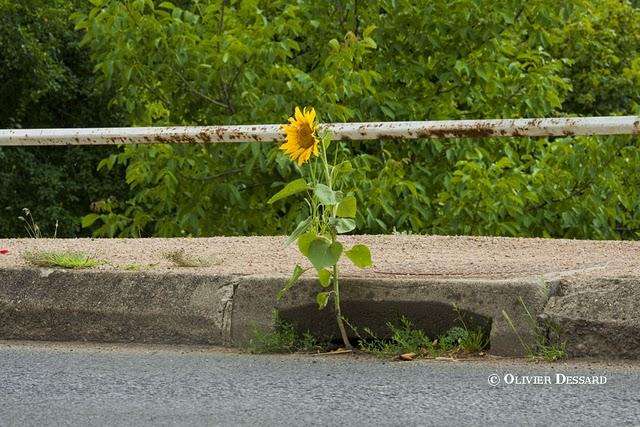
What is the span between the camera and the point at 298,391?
160 inches

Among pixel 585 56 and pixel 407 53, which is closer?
pixel 407 53

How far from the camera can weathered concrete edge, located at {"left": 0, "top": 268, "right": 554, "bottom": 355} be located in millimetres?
4535

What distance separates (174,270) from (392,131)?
1.21 metres

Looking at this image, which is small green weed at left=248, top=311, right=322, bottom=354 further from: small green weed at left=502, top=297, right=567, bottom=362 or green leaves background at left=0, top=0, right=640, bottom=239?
green leaves background at left=0, top=0, right=640, bottom=239

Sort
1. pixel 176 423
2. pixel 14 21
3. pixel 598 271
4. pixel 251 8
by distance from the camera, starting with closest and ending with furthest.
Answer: pixel 176 423, pixel 598 271, pixel 251 8, pixel 14 21

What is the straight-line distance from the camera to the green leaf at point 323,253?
4617 millimetres

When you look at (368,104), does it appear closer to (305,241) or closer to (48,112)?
(305,241)

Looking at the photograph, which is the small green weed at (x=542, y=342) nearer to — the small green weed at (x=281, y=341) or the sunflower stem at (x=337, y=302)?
the sunflower stem at (x=337, y=302)

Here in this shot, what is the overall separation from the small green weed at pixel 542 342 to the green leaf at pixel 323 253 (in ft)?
2.26

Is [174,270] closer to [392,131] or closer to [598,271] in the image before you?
[392,131]

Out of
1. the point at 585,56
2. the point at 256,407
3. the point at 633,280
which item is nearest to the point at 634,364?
the point at 633,280

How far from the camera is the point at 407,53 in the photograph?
9.73 metres

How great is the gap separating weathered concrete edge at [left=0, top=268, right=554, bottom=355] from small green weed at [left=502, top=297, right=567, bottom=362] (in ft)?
0.07

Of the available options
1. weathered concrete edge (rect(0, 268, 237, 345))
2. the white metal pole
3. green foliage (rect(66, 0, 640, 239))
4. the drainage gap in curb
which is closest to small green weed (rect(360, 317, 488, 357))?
the drainage gap in curb
